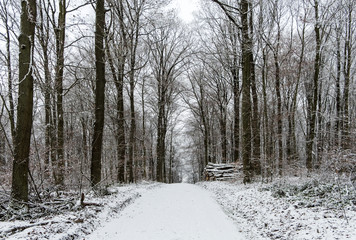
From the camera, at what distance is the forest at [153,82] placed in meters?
7.03

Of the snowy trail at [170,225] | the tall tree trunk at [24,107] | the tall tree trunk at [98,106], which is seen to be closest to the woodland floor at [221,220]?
the snowy trail at [170,225]

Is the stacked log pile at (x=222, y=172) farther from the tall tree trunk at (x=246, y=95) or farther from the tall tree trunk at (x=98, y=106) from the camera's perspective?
the tall tree trunk at (x=98, y=106)

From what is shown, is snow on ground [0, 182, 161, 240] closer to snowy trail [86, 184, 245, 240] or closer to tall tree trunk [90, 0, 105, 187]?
snowy trail [86, 184, 245, 240]

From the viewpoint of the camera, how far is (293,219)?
4906 millimetres

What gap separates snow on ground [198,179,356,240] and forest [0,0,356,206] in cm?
119

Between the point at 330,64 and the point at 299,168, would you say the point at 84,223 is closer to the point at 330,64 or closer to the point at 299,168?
the point at 299,168

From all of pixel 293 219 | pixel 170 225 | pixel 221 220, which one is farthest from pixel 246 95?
pixel 170 225

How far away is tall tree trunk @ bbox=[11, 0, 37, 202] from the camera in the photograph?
558cm

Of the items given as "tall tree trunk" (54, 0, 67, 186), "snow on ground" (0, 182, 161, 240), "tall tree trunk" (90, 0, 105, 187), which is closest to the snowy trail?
"snow on ground" (0, 182, 161, 240)

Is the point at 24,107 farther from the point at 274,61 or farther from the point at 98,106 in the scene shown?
the point at 274,61

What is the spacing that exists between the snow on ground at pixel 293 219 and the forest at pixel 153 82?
119cm

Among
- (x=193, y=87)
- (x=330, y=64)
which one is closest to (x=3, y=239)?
(x=193, y=87)

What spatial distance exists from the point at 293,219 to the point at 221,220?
5.76ft

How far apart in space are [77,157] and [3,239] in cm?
537
